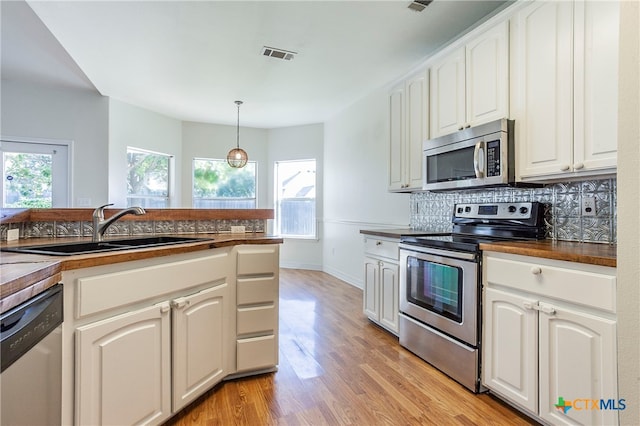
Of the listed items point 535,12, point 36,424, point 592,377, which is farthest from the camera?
point 535,12

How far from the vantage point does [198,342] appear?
1.76m

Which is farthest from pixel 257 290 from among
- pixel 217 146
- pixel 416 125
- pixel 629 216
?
pixel 217 146

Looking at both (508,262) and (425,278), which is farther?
(425,278)

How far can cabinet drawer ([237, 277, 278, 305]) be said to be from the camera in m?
2.04

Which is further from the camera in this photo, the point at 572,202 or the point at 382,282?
the point at 382,282

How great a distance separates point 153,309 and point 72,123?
421cm

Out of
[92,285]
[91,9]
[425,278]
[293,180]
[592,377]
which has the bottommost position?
[592,377]

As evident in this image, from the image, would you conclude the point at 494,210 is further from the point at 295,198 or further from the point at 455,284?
the point at 295,198

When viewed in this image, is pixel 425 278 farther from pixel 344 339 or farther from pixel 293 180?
pixel 293 180

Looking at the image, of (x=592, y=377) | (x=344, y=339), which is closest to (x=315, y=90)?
(x=344, y=339)

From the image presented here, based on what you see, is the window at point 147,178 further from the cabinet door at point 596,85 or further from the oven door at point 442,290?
the cabinet door at point 596,85

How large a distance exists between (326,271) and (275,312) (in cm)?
357

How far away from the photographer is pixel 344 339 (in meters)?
2.79

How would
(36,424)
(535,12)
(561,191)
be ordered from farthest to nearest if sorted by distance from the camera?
1. (561,191)
2. (535,12)
3. (36,424)
